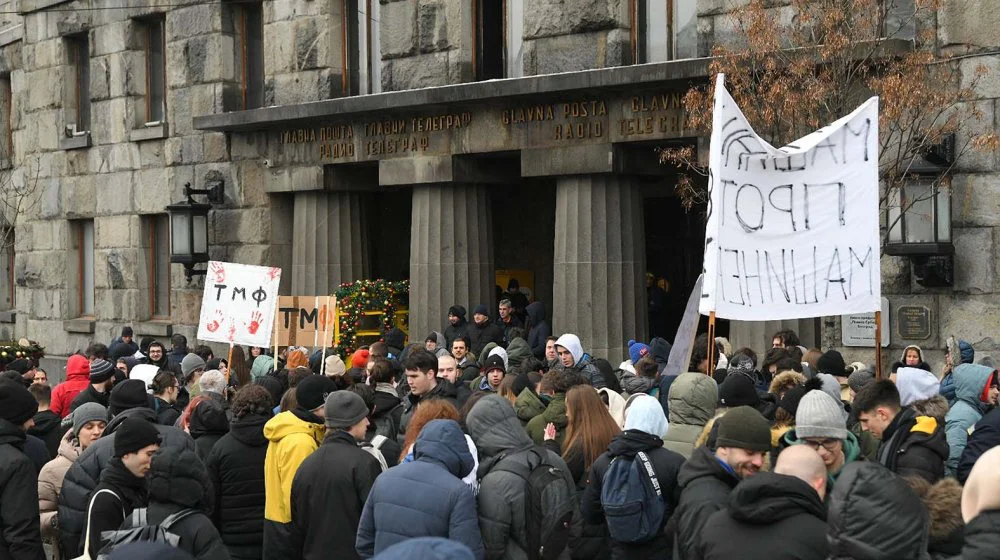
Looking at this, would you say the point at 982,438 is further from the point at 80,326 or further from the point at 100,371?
the point at 80,326

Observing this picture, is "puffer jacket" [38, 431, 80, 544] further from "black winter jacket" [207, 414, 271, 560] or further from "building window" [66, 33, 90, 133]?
"building window" [66, 33, 90, 133]

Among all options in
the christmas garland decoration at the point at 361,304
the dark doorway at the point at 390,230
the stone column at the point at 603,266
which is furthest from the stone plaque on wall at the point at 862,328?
the dark doorway at the point at 390,230

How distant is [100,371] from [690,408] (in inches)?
205

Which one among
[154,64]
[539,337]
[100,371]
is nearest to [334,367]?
[100,371]

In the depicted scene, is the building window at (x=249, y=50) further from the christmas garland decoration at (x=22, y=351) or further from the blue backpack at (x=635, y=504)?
the blue backpack at (x=635, y=504)

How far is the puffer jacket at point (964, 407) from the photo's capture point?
27.7 feet

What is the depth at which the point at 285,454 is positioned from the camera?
25.8ft

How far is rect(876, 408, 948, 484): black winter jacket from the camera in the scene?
696cm

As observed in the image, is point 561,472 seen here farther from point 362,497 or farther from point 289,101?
point 289,101

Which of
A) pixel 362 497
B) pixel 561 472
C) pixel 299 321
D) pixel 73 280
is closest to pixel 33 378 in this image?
pixel 299 321

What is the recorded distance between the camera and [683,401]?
7820 millimetres

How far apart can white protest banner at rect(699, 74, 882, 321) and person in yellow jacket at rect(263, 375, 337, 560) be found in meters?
2.78

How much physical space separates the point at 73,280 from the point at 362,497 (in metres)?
20.3

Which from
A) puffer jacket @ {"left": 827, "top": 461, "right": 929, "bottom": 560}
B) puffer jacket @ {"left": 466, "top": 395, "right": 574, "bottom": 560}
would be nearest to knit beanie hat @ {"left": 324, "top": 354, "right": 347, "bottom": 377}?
puffer jacket @ {"left": 466, "top": 395, "right": 574, "bottom": 560}
